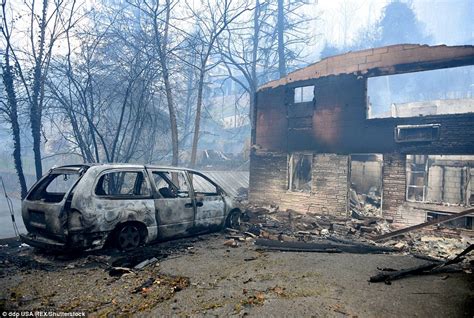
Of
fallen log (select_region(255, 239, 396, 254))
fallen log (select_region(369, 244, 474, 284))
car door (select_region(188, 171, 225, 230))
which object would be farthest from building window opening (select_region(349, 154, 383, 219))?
fallen log (select_region(369, 244, 474, 284))

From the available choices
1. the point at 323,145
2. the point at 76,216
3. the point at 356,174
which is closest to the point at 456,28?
the point at 356,174

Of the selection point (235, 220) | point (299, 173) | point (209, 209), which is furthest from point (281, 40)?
point (209, 209)

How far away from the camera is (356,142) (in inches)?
464

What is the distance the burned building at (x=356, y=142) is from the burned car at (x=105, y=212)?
7.40 meters

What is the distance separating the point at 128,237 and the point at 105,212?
2.28 ft

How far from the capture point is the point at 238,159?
25297 millimetres

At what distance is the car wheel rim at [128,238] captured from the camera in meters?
5.08

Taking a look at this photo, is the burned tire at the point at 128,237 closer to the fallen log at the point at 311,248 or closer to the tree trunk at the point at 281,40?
the fallen log at the point at 311,248

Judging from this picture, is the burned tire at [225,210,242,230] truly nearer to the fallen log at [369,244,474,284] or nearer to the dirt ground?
the dirt ground

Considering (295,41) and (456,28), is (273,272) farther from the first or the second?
(456,28)

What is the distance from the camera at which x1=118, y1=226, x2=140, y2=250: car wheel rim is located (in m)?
5.08

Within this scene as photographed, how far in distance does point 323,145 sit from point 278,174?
248 centimetres

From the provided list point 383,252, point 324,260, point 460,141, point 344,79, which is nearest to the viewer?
Result: point 324,260

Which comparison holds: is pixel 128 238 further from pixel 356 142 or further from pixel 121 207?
pixel 356 142
